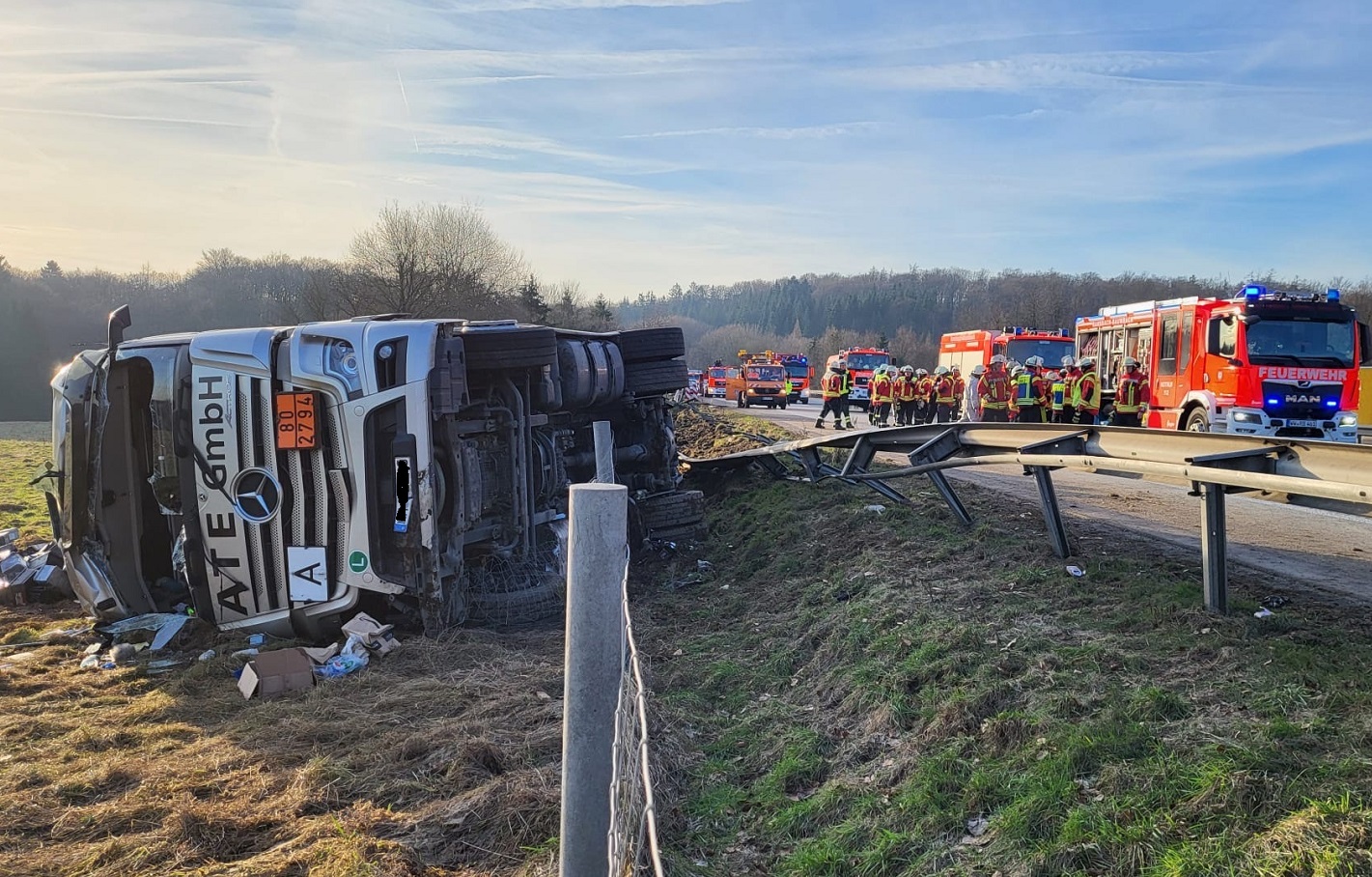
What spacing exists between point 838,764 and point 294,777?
2593 mm

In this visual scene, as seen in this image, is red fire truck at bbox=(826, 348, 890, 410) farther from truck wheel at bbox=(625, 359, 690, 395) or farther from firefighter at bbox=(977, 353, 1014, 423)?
truck wheel at bbox=(625, 359, 690, 395)

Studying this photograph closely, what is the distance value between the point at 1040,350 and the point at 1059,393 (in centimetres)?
594

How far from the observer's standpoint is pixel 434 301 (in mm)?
35625

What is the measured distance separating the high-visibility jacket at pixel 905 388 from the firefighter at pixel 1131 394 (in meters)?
6.01

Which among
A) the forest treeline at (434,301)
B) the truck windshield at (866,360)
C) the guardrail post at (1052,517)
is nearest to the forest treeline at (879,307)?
the forest treeline at (434,301)

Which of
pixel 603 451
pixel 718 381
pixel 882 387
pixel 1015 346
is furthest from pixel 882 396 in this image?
pixel 603 451

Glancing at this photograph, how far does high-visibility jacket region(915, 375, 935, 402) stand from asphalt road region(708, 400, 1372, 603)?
9931mm

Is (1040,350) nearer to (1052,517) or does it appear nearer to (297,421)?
(1052,517)

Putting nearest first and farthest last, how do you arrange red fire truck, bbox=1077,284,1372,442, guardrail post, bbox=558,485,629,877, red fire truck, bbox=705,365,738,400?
guardrail post, bbox=558,485,629,877 → red fire truck, bbox=1077,284,1372,442 → red fire truck, bbox=705,365,738,400

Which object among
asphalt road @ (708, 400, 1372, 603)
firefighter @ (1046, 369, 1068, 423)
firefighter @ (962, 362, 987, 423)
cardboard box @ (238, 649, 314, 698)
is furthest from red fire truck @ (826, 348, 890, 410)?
cardboard box @ (238, 649, 314, 698)

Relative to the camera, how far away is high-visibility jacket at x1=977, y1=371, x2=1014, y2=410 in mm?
16875

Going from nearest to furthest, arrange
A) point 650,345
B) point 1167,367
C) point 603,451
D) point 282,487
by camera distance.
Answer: point 603,451, point 282,487, point 650,345, point 1167,367

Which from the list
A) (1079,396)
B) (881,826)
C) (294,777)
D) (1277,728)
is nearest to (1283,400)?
(1079,396)

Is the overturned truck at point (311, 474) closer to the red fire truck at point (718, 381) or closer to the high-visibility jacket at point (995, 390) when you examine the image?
the high-visibility jacket at point (995, 390)
